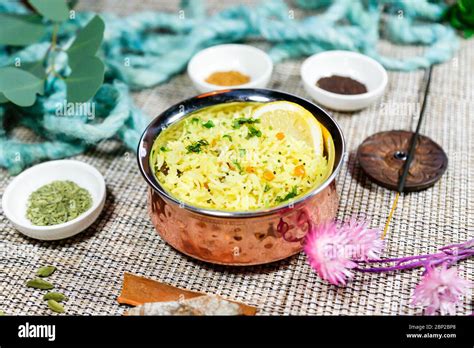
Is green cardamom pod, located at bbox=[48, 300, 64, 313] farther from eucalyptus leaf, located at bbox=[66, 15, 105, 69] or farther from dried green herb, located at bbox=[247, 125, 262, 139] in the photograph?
eucalyptus leaf, located at bbox=[66, 15, 105, 69]

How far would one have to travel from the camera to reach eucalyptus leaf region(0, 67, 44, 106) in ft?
7.23

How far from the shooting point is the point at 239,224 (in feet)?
5.49

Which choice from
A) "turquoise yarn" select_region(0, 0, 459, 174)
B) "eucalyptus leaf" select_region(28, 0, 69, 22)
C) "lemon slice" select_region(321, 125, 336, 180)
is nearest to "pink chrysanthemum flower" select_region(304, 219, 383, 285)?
"lemon slice" select_region(321, 125, 336, 180)

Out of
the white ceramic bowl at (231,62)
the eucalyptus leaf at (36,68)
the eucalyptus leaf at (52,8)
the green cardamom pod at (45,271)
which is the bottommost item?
the green cardamom pod at (45,271)

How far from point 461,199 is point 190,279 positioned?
3.53 ft

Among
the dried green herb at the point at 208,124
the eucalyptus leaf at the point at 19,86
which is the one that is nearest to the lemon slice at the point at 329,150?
the dried green herb at the point at 208,124

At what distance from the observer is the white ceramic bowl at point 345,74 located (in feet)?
8.20

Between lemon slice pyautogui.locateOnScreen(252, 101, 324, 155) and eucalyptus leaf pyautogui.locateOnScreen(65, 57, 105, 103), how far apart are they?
668 mm

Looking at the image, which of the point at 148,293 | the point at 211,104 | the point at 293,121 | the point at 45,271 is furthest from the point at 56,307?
the point at 293,121

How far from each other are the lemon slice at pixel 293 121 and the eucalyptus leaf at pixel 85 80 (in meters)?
0.67

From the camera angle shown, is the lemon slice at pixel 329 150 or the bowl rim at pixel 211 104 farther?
the lemon slice at pixel 329 150

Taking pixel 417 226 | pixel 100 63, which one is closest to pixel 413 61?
pixel 417 226

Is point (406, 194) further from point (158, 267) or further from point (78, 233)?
point (78, 233)

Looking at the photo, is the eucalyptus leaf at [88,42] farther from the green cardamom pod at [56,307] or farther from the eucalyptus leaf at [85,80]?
the green cardamom pod at [56,307]
